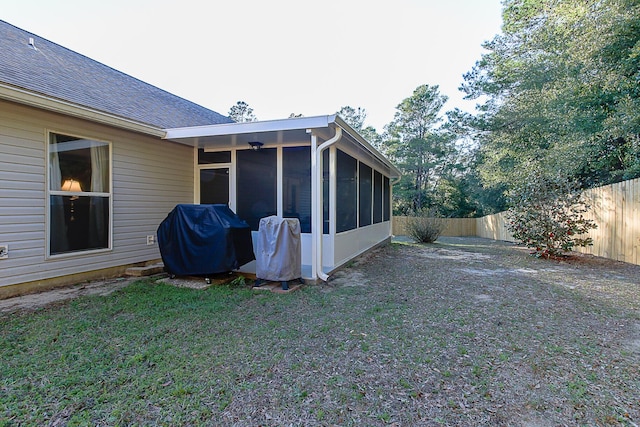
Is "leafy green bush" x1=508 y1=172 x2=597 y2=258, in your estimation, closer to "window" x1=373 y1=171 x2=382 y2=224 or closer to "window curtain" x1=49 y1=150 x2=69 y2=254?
"window" x1=373 y1=171 x2=382 y2=224

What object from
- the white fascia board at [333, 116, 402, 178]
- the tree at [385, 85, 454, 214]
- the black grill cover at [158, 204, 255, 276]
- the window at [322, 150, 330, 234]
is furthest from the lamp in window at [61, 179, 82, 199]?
the tree at [385, 85, 454, 214]

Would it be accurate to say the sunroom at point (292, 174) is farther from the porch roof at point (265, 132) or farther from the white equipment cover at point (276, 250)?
the white equipment cover at point (276, 250)

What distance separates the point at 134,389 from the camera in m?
2.09

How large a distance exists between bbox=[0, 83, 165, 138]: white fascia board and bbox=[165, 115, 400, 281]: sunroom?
51 cm

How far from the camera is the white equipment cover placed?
466 centimetres

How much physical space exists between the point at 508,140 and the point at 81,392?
51.5ft

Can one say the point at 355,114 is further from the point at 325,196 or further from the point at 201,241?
the point at 201,241

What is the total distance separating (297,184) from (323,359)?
3486 mm

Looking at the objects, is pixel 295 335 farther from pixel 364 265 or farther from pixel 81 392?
pixel 364 265

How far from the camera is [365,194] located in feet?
26.8

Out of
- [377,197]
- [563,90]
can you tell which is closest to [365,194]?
[377,197]

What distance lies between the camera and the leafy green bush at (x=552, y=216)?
7.33 meters

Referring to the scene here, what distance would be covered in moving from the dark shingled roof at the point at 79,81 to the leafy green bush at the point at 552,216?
839 centimetres

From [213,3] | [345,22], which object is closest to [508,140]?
[345,22]
